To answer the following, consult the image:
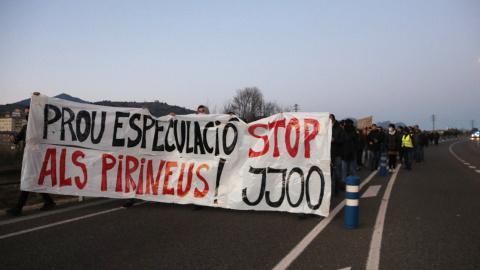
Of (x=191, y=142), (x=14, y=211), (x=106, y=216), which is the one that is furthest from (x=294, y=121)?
(x=14, y=211)

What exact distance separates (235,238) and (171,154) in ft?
9.21

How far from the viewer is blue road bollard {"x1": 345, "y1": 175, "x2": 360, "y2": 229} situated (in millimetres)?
6043

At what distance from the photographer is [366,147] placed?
58.1ft

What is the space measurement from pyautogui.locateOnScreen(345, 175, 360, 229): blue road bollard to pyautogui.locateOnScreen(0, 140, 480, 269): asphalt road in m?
0.18

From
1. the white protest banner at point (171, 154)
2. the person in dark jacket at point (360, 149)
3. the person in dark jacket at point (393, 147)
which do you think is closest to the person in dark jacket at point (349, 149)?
the white protest banner at point (171, 154)

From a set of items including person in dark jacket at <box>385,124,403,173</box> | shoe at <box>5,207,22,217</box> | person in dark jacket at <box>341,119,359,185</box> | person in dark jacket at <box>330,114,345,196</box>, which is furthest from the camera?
person in dark jacket at <box>385,124,403,173</box>

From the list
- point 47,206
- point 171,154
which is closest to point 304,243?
point 171,154

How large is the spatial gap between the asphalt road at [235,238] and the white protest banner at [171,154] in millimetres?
412

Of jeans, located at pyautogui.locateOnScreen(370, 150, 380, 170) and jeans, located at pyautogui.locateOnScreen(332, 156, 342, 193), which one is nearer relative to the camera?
jeans, located at pyautogui.locateOnScreen(332, 156, 342, 193)

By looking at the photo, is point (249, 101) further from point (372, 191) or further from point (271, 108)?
point (372, 191)

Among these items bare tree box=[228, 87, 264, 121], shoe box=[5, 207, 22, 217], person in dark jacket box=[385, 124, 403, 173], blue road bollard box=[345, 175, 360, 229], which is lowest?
shoe box=[5, 207, 22, 217]

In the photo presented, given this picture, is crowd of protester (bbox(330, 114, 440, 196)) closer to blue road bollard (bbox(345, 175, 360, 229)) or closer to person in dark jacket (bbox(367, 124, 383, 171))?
person in dark jacket (bbox(367, 124, 383, 171))

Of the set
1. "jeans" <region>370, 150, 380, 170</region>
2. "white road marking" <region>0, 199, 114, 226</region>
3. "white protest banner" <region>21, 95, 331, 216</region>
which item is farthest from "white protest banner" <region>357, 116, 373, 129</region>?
"white road marking" <region>0, 199, 114, 226</region>

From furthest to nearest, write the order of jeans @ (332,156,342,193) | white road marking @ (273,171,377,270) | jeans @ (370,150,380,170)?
jeans @ (370,150,380,170)
jeans @ (332,156,342,193)
white road marking @ (273,171,377,270)
